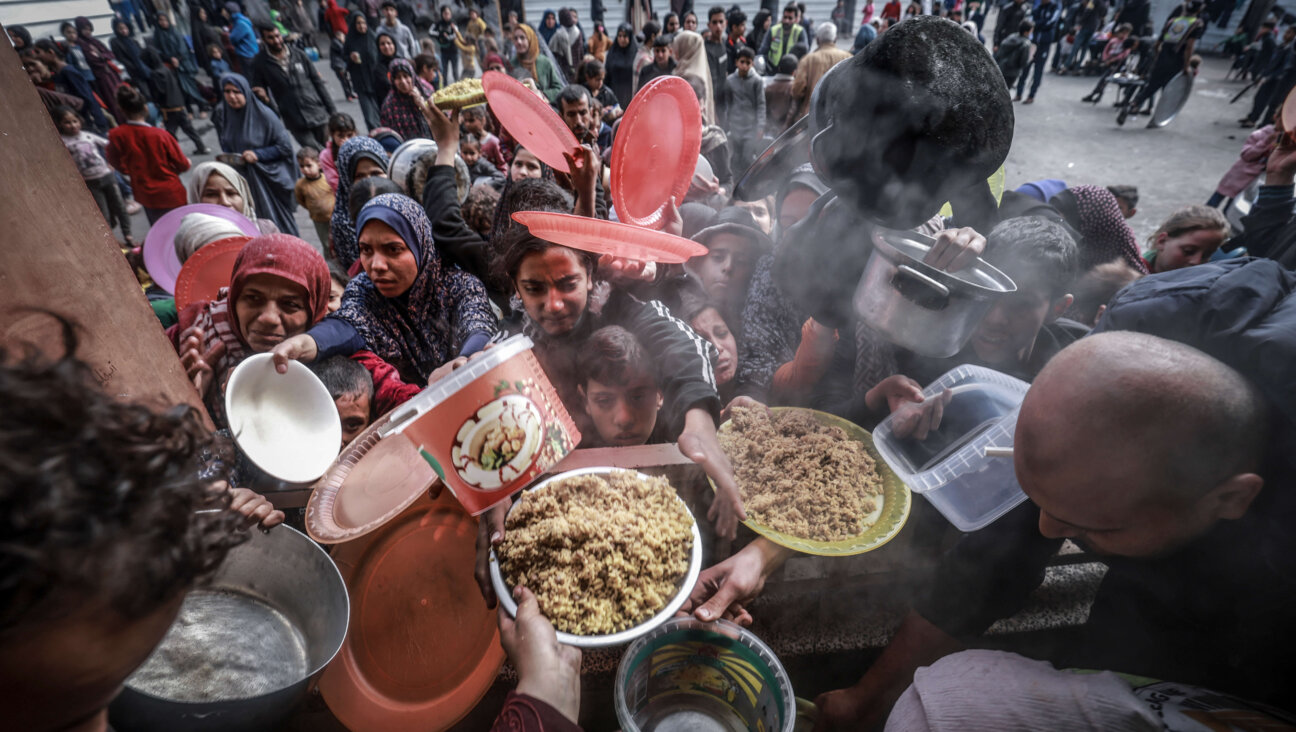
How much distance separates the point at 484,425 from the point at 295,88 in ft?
28.8

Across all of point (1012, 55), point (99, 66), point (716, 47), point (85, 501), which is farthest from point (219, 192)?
point (1012, 55)

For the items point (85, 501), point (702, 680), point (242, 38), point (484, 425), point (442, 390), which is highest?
point (242, 38)

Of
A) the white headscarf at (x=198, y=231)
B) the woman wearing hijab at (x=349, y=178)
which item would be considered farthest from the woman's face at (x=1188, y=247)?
the white headscarf at (x=198, y=231)

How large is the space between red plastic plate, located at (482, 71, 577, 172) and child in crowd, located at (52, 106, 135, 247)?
663 centimetres

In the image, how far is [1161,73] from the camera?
1076 centimetres

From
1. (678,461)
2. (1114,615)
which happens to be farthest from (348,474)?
(1114,615)

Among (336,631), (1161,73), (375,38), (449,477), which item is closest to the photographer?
(449,477)

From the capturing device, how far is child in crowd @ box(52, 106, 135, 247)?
5773 millimetres

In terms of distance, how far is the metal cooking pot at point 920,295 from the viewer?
143 centimetres

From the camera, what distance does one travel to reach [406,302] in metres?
2.85

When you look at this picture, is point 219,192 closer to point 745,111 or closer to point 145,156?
point 145,156

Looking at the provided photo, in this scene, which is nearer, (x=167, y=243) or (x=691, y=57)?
(x=167, y=243)

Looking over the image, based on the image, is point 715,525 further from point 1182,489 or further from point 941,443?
point 1182,489

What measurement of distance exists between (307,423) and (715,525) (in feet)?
4.79
